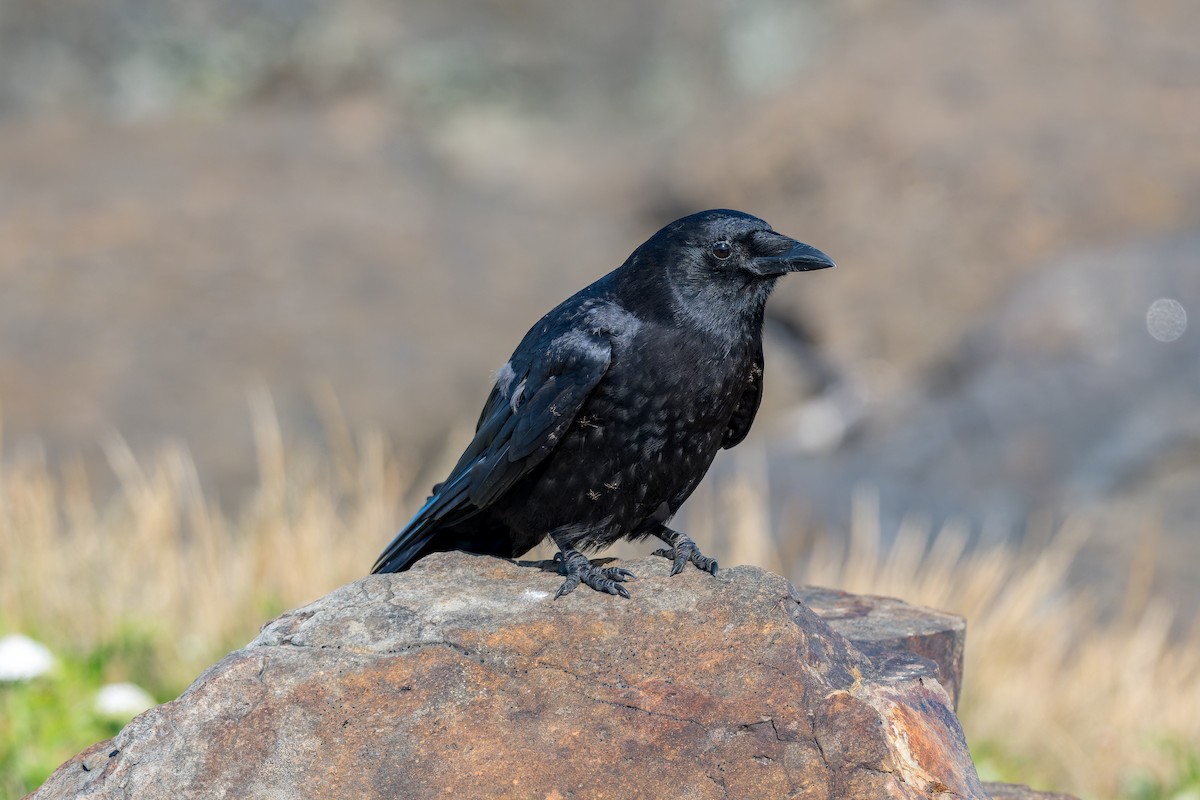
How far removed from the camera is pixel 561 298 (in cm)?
1013

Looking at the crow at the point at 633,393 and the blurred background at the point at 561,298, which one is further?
the blurred background at the point at 561,298

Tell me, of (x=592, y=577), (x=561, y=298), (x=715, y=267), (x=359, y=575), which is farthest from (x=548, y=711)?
(x=561, y=298)

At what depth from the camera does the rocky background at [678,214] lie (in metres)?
7.79

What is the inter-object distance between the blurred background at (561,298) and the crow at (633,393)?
71.0 inches

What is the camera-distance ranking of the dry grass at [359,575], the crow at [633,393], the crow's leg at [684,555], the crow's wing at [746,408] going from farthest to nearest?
the dry grass at [359,575]
the crow's wing at [746,408]
the crow at [633,393]
the crow's leg at [684,555]

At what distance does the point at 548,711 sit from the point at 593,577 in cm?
49

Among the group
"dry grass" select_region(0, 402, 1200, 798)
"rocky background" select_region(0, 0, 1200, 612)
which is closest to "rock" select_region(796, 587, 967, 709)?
"dry grass" select_region(0, 402, 1200, 798)

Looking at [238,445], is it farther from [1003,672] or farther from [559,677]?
[559,677]

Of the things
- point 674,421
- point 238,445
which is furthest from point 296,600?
point 238,445

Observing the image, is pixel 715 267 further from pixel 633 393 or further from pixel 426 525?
pixel 426 525

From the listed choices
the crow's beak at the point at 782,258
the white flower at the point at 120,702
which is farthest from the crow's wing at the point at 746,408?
the white flower at the point at 120,702

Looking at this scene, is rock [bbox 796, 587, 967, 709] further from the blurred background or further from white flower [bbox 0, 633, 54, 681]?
white flower [bbox 0, 633, 54, 681]

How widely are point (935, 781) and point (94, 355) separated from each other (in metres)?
7.26

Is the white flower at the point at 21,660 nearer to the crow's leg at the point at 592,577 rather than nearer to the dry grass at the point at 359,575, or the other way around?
the dry grass at the point at 359,575
